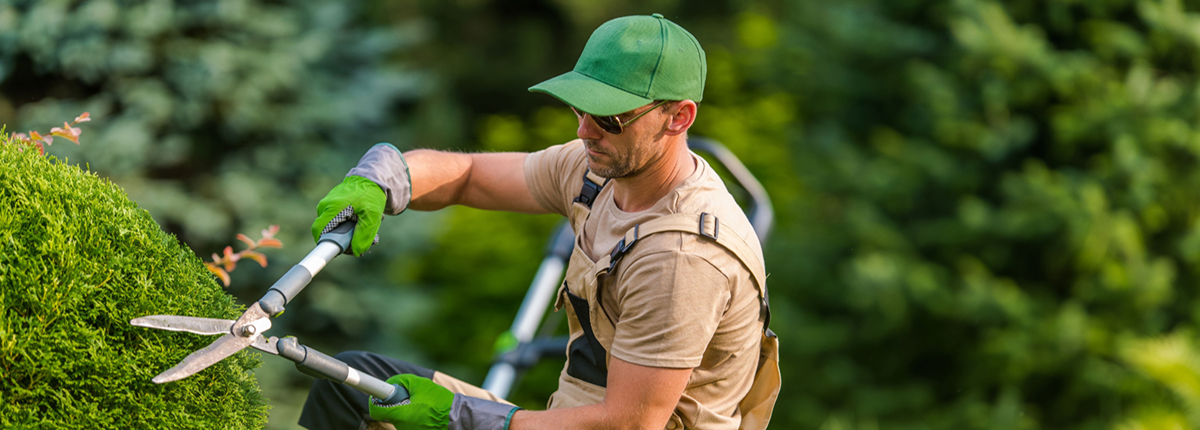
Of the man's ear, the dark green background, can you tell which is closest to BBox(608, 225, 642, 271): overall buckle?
the man's ear

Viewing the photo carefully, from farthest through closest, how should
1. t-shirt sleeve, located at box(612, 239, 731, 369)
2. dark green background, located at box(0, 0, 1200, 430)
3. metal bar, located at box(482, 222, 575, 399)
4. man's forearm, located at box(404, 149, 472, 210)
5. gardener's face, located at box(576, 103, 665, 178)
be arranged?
dark green background, located at box(0, 0, 1200, 430) < metal bar, located at box(482, 222, 575, 399) < man's forearm, located at box(404, 149, 472, 210) < gardener's face, located at box(576, 103, 665, 178) < t-shirt sleeve, located at box(612, 239, 731, 369)

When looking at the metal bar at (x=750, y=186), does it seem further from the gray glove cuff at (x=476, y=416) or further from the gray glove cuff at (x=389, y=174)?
the gray glove cuff at (x=476, y=416)

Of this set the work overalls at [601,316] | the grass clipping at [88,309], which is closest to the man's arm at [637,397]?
the work overalls at [601,316]

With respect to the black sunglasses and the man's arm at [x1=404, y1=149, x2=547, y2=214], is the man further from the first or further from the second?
the man's arm at [x1=404, y1=149, x2=547, y2=214]

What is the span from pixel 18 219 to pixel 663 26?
136cm

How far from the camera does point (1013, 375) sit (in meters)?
5.44

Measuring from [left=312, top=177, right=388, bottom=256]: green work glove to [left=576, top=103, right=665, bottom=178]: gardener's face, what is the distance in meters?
0.54

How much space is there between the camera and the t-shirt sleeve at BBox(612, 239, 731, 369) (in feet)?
6.79

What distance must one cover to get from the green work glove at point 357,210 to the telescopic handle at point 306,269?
1.0 inches

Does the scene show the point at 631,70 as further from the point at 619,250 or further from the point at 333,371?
the point at 333,371

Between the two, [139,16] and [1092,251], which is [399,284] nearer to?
[139,16]

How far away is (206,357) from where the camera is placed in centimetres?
179

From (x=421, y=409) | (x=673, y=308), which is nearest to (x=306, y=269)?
(x=421, y=409)

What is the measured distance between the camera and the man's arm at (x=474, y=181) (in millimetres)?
2760
